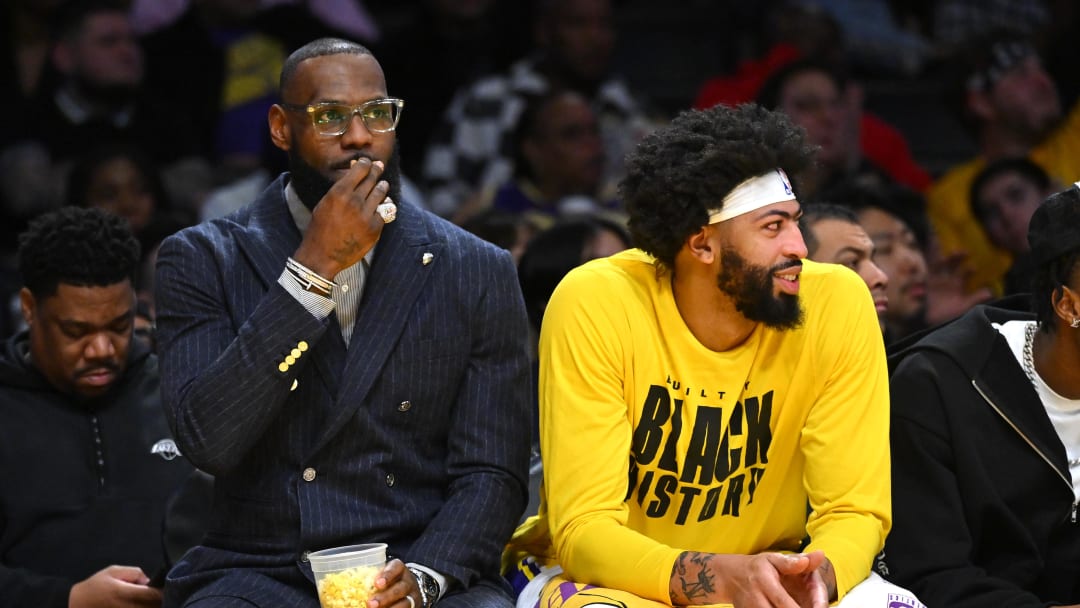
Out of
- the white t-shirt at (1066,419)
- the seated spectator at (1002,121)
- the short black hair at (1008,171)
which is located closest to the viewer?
the white t-shirt at (1066,419)

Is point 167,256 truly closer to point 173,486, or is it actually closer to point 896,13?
point 173,486

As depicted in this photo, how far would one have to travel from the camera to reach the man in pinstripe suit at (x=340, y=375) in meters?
3.52

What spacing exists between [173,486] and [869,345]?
2.08m

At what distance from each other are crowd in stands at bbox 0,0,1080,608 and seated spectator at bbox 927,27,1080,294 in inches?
0.4

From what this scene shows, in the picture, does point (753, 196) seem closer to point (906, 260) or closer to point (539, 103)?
point (906, 260)

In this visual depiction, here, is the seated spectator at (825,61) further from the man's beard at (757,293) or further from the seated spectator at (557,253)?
the man's beard at (757,293)

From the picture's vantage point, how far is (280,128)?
3814 millimetres

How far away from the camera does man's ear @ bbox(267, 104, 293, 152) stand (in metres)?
3.79

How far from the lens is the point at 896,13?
9.27 meters

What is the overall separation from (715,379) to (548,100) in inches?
151

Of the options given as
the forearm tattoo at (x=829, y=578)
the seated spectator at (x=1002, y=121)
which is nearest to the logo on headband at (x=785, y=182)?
the forearm tattoo at (x=829, y=578)

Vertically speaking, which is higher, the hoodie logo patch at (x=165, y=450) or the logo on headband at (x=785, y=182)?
the logo on headband at (x=785, y=182)

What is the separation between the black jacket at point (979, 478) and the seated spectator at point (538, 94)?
12.4 feet

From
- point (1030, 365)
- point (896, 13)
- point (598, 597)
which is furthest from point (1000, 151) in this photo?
point (598, 597)
